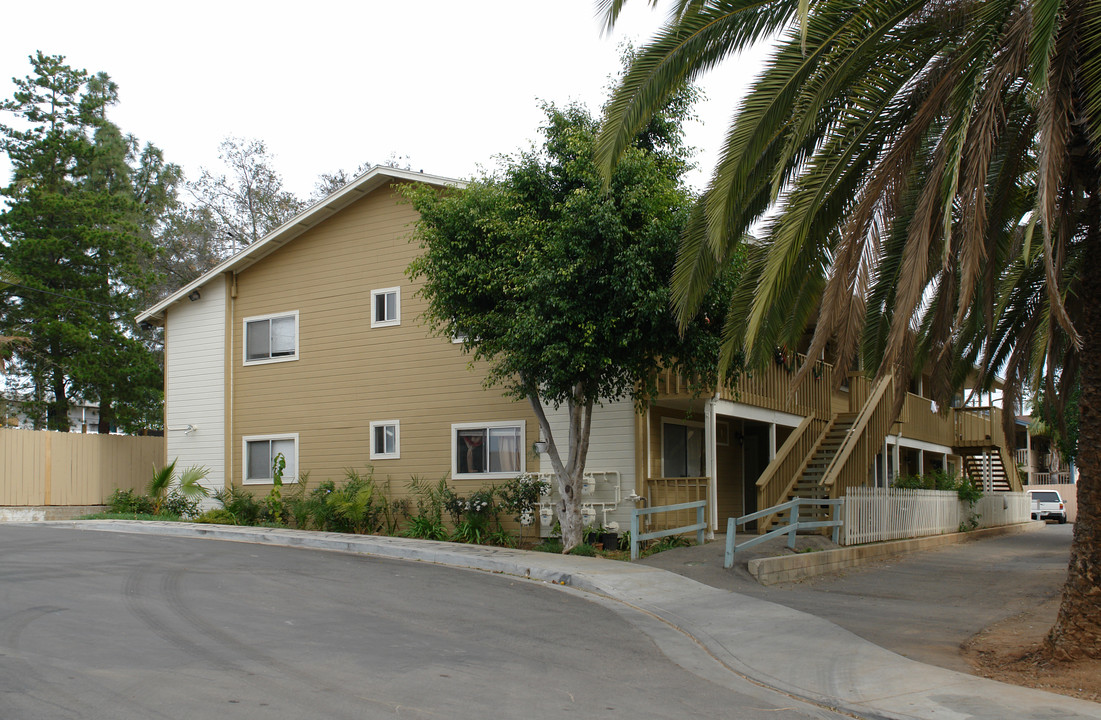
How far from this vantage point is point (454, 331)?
17.0 meters

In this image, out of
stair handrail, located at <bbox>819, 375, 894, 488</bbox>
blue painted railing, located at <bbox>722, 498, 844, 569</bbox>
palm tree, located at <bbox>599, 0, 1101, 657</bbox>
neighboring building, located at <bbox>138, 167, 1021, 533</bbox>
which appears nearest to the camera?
palm tree, located at <bbox>599, 0, 1101, 657</bbox>

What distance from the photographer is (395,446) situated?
20906 mm

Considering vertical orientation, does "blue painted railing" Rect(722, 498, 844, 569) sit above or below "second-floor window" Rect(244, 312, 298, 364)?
below

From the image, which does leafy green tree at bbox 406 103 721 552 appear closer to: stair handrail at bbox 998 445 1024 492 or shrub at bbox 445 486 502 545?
shrub at bbox 445 486 502 545

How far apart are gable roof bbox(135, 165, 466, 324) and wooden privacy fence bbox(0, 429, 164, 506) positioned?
3829 millimetres

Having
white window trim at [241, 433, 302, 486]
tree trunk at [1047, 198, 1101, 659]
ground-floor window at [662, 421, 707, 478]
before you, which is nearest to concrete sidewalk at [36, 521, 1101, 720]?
tree trunk at [1047, 198, 1101, 659]

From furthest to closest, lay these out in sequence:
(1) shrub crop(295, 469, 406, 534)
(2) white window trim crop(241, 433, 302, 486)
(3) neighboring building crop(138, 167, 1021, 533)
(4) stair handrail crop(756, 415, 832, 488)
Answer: (2) white window trim crop(241, 433, 302, 486), (1) shrub crop(295, 469, 406, 534), (3) neighboring building crop(138, 167, 1021, 533), (4) stair handrail crop(756, 415, 832, 488)

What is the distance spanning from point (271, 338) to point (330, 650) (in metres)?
15.9

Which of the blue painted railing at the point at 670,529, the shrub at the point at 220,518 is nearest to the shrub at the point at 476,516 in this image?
the blue painted railing at the point at 670,529

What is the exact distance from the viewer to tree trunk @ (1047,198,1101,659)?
27.8 feet

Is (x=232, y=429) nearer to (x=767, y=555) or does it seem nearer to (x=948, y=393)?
(x=767, y=555)

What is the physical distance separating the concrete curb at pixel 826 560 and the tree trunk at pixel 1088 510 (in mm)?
5690

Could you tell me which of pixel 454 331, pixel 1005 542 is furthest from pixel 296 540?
pixel 1005 542

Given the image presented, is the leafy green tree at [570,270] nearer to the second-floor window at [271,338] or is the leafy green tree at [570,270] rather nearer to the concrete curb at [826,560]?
the concrete curb at [826,560]
